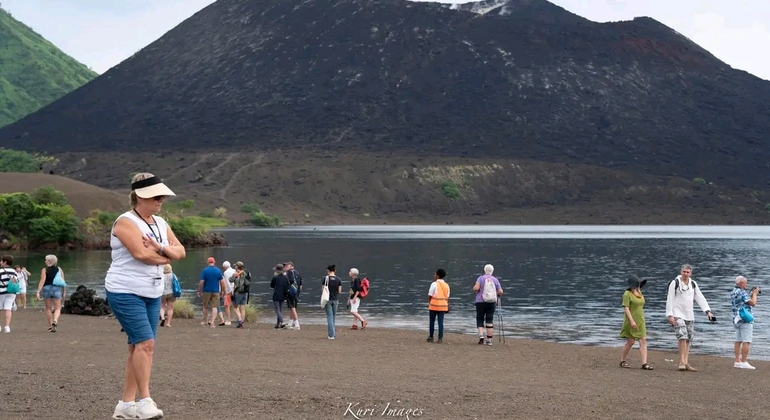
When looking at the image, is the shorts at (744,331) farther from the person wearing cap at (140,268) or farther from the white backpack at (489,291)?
the person wearing cap at (140,268)

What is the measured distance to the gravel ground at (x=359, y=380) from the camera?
490 inches

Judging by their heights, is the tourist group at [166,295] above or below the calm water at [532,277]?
above

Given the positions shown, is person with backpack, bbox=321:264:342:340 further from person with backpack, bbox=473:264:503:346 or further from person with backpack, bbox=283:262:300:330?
person with backpack, bbox=473:264:503:346

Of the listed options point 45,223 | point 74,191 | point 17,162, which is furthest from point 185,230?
point 17,162

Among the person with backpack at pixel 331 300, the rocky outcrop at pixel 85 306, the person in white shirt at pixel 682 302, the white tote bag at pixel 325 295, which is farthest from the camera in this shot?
the rocky outcrop at pixel 85 306

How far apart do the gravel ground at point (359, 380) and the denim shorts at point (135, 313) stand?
1.66 metres

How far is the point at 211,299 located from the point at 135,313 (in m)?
16.2

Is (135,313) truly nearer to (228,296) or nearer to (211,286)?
(211,286)

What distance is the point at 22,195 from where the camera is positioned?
3216 inches

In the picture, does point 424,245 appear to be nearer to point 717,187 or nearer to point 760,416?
point 760,416

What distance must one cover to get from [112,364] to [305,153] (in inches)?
6755

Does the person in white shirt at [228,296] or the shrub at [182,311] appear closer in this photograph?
the person in white shirt at [228,296]

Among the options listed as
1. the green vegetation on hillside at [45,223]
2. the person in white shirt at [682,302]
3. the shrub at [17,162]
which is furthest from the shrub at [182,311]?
the shrub at [17,162]

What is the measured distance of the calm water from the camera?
99.7ft
